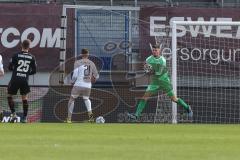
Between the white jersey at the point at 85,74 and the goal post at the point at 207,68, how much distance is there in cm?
229

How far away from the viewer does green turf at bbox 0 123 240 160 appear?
960 cm

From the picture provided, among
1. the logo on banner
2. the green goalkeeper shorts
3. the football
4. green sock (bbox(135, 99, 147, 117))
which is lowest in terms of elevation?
the football

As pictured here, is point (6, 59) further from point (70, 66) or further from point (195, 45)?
point (195, 45)

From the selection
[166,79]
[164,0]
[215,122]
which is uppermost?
[164,0]

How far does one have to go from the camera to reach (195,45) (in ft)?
70.1

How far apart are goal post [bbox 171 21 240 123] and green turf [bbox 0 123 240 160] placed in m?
5.04

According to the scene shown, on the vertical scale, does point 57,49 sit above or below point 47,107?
above

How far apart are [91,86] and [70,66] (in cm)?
129

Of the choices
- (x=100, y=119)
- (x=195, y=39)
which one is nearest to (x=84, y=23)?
(x=195, y=39)

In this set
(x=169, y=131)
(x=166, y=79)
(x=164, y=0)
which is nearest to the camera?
(x=169, y=131)

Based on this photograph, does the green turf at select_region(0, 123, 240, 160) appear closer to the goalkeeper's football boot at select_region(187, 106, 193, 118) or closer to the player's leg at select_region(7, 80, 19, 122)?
the player's leg at select_region(7, 80, 19, 122)

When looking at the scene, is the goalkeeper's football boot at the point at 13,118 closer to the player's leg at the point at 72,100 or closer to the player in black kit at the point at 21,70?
the player in black kit at the point at 21,70

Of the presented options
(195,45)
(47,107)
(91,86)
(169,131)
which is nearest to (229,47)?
(195,45)

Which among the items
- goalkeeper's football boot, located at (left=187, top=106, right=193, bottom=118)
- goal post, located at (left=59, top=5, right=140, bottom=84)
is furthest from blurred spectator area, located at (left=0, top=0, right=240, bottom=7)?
goalkeeper's football boot, located at (left=187, top=106, right=193, bottom=118)
